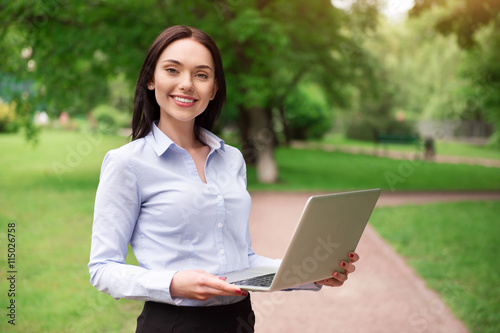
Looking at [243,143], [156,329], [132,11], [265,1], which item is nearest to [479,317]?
[156,329]

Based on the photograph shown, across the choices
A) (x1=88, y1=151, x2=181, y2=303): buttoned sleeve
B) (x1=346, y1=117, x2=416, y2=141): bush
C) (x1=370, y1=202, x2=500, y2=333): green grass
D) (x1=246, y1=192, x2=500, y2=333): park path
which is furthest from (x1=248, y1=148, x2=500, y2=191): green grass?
(x1=346, y1=117, x2=416, y2=141): bush

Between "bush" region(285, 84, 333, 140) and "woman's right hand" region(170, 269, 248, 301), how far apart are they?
100 ft

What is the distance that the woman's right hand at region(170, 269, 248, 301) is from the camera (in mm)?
1751

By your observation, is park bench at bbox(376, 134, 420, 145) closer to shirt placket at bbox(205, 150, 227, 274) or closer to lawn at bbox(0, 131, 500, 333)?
lawn at bbox(0, 131, 500, 333)

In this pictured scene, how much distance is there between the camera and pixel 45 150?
2817cm

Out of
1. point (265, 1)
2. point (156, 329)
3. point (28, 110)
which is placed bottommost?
point (28, 110)

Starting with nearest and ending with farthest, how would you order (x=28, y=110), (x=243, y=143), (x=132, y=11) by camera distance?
(x=132, y=11) → (x=28, y=110) → (x=243, y=143)

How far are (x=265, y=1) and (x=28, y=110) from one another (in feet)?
21.6

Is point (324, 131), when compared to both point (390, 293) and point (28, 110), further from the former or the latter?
point (390, 293)

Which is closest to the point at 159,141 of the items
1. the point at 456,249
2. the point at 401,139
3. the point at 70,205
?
the point at 456,249

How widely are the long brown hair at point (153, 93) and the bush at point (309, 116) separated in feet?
98.5

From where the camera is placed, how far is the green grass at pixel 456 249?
5.66 m

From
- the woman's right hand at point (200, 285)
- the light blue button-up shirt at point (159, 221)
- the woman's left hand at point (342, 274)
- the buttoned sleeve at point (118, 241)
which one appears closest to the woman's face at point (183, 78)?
the light blue button-up shirt at point (159, 221)

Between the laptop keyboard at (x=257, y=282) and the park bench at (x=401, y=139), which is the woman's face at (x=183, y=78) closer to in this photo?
the laptop keyboard at (x=257, y=282)
